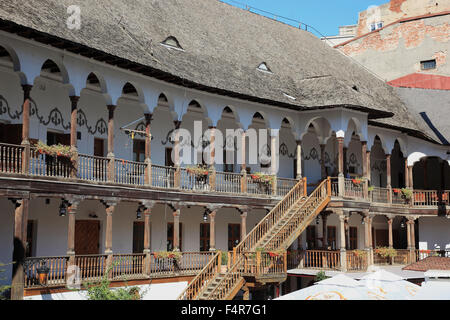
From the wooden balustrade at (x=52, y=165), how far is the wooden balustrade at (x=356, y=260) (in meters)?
13.0

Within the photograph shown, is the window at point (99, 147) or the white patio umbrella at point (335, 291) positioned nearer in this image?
the white patio umbrella at point (335, 291)

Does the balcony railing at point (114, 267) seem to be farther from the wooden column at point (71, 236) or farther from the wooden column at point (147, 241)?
the wooden column at point (71, 236)

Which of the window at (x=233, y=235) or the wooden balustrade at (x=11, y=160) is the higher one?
the wooden balustrade at (x=11, y=160)

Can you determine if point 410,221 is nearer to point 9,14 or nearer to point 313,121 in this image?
point 313,121

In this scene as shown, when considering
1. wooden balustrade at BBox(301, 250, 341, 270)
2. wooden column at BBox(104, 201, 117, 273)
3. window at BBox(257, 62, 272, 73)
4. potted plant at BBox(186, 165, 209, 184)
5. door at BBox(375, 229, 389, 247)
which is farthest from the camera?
door at BBox(375, 229, 389, 247)

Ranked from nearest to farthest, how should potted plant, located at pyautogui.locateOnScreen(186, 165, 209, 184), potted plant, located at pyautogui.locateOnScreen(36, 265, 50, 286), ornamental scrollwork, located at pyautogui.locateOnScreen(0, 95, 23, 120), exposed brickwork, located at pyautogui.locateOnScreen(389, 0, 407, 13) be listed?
1. potted plant, located at pyautogui.locateOnScreen(36, 265, 50, 286)
2. ornamental scrollwork, located at pyautogui.locateOnScreen(0, 95, 23, 120)
3. potted plant, located at pyautogui.locateOnScreen(186, 165, 209, 184)
4. exposed brickwork, located at pyautogui.locateOnScreen(389, 0, 407, 13)

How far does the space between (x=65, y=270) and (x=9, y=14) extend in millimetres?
7857

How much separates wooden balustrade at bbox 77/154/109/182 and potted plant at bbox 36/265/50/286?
135 inches

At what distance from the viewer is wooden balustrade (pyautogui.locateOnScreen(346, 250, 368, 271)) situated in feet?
90.8

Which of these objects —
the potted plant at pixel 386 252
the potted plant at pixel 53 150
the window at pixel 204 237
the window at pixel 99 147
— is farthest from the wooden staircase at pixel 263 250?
the window at pixel 99 147

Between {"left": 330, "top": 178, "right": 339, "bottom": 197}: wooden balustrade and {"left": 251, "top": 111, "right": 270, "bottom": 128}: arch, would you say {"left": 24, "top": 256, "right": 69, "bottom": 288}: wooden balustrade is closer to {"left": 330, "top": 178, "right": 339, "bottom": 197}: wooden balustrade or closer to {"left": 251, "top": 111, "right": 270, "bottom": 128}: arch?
{"left": 251, "top": 111, "right": 270, "bottom": 128}: arch

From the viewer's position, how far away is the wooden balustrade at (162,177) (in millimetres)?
24547

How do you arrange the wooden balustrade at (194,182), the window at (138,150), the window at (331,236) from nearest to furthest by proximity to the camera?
1. the wooden balustrade at (194,182)
2. the window at (138,150)
3. the window at (331,236)

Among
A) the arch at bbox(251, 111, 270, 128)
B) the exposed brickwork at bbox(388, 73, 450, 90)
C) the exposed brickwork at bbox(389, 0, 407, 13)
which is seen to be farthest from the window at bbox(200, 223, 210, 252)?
the exposed brickwork at bbox(389, 0, 407, 13)
